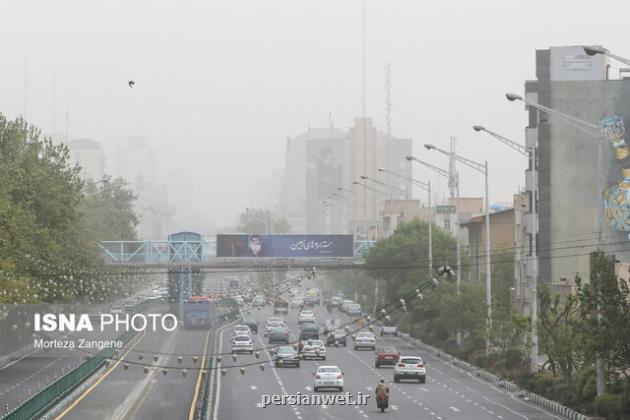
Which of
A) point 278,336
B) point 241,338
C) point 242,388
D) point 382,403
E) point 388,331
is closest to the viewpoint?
point 382,403

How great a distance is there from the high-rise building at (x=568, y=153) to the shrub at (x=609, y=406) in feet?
144

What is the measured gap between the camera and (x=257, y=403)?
6369 cm

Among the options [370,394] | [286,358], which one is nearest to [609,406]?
[370,394]

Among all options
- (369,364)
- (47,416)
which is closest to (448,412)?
(47,416)

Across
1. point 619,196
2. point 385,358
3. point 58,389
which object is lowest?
point 58,389

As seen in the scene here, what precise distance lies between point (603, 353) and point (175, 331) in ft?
129

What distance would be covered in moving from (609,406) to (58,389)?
2254 centimetres

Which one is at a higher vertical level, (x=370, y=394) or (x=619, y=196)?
(x=619, y=196)

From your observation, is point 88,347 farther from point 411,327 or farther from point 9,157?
point 411,327

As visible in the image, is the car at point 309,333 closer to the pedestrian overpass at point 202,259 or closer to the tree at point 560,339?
the pedestrian overpass at point 202,259

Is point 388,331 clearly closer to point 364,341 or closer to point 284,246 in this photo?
point 284,246

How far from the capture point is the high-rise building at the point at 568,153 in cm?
9950

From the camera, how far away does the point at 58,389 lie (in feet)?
208

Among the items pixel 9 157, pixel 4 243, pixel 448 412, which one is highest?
pixel 9 157
